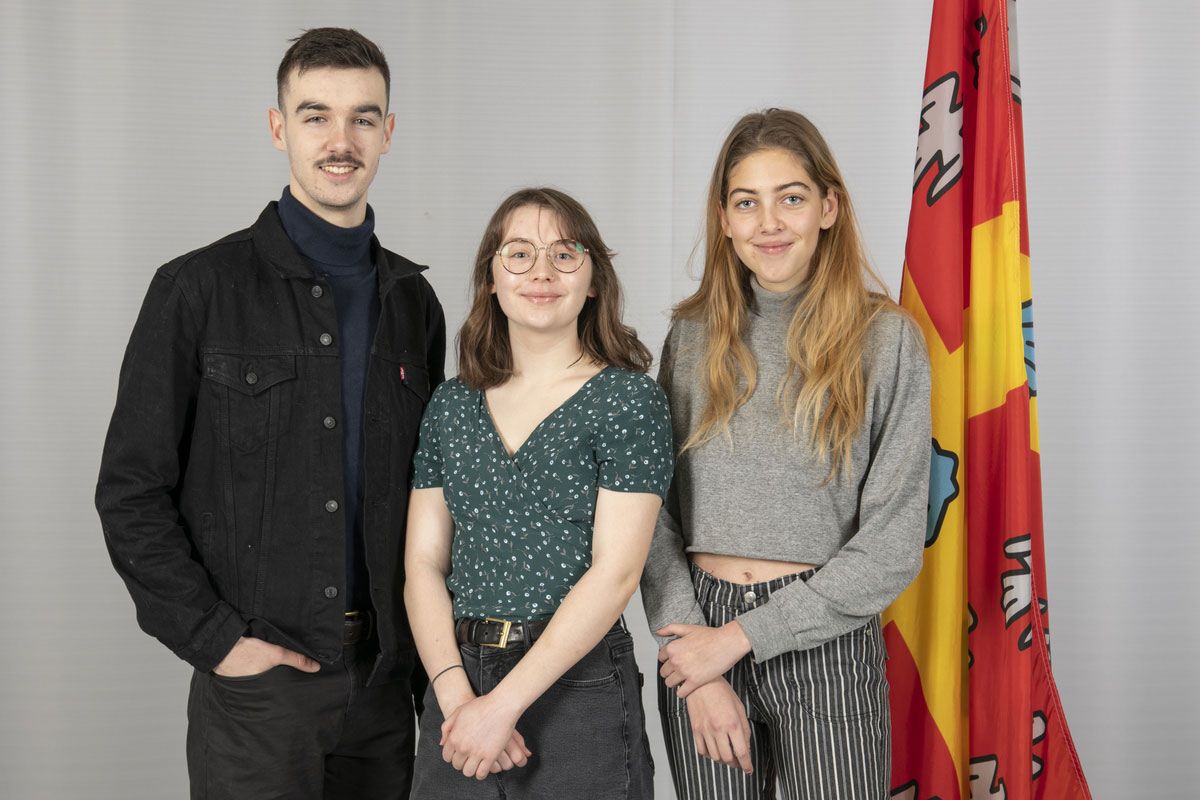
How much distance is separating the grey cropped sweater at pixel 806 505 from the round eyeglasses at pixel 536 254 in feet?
0.96

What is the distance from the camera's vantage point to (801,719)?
1.70 metres

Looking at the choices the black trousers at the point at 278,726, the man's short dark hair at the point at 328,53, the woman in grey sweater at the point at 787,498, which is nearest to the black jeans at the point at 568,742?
the woman in grey sweater at the point at 787,498

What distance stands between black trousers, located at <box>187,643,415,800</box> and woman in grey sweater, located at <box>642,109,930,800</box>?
1.65ft

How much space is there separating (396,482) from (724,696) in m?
0.63

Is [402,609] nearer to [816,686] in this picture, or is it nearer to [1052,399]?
[816,686]

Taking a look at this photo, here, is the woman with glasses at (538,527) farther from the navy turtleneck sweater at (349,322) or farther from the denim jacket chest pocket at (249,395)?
the denim jacket chest pocket at (249,395)

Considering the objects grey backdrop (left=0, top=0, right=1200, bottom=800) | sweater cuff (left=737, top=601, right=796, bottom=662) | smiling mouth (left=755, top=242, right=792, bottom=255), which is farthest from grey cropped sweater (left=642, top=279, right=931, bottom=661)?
grey backdrop (left=0, top=0, right=1200, bottom=800)

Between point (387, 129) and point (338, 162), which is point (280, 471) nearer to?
point (338, 162)

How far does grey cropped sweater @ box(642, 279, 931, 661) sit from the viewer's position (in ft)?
5.47

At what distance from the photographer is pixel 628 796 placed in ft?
5.32

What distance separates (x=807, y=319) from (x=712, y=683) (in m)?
0.59

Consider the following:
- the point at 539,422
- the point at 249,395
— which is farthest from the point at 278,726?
the point at 539,422

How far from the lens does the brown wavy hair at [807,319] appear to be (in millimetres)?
1738

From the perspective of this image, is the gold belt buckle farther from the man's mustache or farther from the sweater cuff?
the man's mustache
